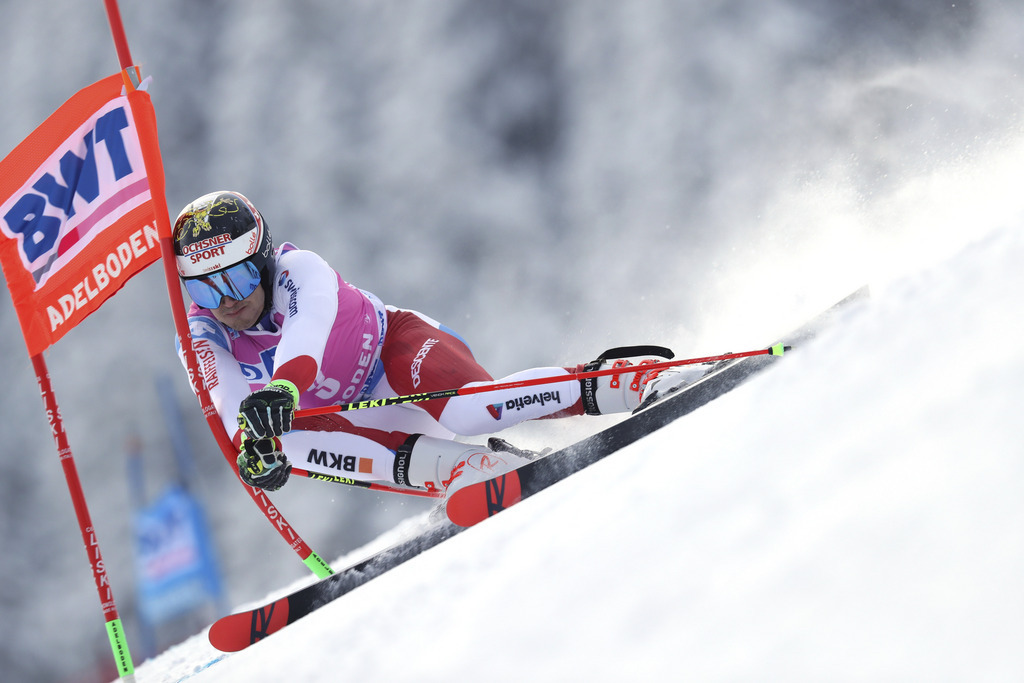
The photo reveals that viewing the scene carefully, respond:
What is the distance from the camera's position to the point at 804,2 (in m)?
11.0

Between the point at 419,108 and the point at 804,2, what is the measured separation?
6738mm

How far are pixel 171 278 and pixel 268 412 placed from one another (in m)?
0.88

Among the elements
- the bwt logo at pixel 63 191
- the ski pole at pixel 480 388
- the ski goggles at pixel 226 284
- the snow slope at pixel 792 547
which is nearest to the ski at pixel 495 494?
the ski pole at pixel 480 388

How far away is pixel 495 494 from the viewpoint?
2162 millimetres

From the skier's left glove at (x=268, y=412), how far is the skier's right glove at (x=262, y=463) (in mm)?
145

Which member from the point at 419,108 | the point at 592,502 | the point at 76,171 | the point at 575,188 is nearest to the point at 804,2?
the point at 575,188

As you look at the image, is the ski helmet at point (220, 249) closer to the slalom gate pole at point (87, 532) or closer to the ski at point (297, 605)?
the slalom gate pole at point (87, 532)

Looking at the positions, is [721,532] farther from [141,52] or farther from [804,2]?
[141,52]

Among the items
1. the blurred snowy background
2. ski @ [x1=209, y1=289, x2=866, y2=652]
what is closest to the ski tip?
ski @ [x1=209, y1=289, x2=866, y2=652]

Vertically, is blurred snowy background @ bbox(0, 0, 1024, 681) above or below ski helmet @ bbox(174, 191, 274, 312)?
above

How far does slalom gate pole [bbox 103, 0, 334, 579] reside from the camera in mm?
2822

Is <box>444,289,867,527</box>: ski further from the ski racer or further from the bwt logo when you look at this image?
the bwt logo

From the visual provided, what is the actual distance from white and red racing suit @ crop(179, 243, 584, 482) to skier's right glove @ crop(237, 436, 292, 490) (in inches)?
9.1

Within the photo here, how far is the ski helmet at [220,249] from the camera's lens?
2.69 m
